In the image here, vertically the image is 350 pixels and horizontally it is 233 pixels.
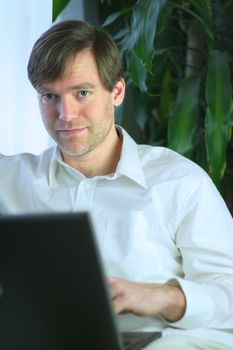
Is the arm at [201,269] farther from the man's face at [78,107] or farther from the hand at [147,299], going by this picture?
the man's face at [78,107]

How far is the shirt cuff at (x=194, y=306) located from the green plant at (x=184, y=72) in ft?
2.04

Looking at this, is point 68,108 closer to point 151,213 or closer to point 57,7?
point 151,213

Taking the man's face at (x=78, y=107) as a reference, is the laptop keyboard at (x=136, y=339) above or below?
below

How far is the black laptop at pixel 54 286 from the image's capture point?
0.66 m

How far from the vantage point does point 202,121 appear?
2.00 meters

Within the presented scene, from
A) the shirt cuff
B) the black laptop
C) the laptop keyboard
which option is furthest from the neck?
the black laptop

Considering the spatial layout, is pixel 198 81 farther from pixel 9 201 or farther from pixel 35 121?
pixel 9 201

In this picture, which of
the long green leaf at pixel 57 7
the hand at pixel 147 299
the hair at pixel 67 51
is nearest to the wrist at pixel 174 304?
the hand at pixel 147 299

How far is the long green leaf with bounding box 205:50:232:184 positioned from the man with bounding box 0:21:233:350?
1.06 ft

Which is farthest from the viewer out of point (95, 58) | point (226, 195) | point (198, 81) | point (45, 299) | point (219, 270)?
point (226, 195)

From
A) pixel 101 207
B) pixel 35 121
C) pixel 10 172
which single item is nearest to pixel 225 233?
pixel 101 207

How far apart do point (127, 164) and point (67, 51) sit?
28 centimetres

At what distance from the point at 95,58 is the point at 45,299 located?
0.80 metres

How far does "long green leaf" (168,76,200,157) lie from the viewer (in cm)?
181
